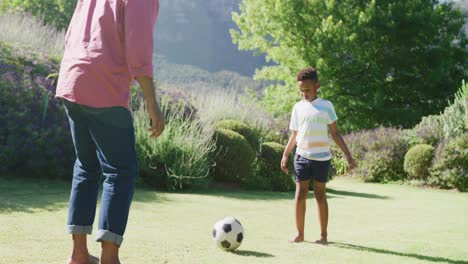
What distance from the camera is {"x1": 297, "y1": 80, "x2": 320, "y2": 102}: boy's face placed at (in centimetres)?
553

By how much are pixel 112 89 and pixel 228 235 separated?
6.27 ft

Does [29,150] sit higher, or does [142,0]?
[142,0]

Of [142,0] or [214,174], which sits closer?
[142,0]

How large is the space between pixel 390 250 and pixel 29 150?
5769 mm

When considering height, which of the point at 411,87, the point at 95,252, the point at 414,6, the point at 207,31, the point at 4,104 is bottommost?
the point at 95,252

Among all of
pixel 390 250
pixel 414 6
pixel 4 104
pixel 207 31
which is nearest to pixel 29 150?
pixel 4 104

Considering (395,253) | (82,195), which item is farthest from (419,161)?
(82,195)

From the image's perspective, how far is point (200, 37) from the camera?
79.9m

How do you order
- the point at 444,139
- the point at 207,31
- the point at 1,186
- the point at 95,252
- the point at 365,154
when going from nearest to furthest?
the point at 95,252 < the point at 1,186 < the point at 444,139 < the point at 365,154 < the point at 207,31

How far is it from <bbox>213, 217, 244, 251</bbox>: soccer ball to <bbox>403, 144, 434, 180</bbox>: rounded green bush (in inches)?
467

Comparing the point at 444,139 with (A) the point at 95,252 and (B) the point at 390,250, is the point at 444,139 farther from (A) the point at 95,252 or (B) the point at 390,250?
(A) the point at 95,252

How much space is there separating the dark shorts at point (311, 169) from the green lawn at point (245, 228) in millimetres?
624

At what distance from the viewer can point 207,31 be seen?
3226 inches

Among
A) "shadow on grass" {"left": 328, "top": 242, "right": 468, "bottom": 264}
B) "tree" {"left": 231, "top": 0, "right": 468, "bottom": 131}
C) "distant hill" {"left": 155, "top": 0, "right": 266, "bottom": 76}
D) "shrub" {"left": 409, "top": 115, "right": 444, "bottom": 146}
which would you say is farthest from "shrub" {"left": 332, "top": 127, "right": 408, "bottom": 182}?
"distant hill" {"left": 155, "top": 0, "right": 266, "bottom": 76}
